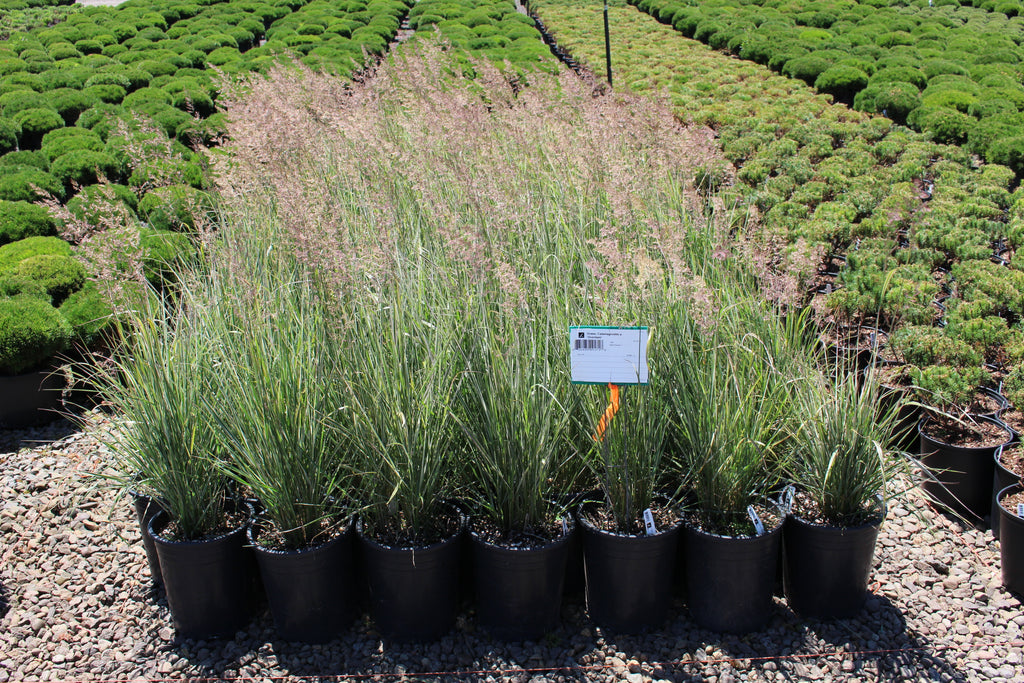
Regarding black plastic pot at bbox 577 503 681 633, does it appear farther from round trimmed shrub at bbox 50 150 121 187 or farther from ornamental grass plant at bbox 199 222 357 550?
round trimmed shrub at bbox 50 150 121 187

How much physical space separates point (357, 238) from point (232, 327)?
2.44 feet

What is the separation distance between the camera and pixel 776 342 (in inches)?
127

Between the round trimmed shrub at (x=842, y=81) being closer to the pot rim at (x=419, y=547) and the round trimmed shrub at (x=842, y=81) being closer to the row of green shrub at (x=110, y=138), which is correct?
the row of green shrub at (x=110, y=138)

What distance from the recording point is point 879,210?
5961 mm

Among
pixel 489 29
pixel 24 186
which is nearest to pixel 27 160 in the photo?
pixel 24 186

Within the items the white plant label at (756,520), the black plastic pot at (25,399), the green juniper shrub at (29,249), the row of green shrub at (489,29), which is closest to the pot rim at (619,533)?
the white plant label at (756,520)

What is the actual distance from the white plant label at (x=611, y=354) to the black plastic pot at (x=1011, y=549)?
1621 millimetres

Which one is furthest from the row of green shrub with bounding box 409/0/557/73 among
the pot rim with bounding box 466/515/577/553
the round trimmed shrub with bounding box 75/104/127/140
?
the pot rim with bounding box 466/515/577/553

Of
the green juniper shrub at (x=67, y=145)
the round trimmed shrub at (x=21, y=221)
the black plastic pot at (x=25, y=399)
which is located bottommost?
the black plastic pot at (x=25, y=399)

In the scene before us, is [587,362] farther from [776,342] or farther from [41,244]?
[41,244]

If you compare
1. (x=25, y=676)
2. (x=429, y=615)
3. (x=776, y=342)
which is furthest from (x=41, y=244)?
(x=776, y=342)

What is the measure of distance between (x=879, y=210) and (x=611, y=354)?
4169 mm

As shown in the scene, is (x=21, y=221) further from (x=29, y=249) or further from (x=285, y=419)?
(x=285, y=419)

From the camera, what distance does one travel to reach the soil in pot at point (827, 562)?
113 inches
